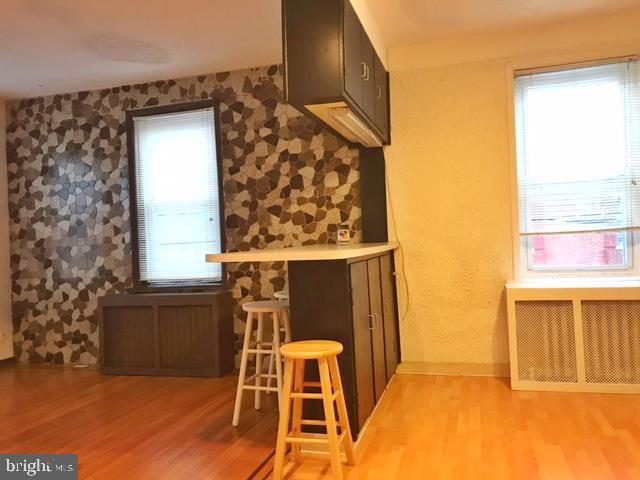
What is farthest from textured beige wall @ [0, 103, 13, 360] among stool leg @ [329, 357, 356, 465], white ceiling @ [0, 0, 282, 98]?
stool leg @ [329, 357, 356, 465]

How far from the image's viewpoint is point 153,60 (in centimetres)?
404

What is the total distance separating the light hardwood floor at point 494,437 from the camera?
7.68 ft

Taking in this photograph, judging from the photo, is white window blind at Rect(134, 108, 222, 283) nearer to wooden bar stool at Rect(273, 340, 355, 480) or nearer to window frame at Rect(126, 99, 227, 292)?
window frame at Rect(126, 99, 227, 292)

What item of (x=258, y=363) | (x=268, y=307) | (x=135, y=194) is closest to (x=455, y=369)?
(x=258, y=363)

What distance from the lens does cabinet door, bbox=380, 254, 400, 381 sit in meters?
3.53

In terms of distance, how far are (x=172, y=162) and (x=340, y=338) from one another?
2644mm

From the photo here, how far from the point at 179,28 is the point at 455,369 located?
313 cm

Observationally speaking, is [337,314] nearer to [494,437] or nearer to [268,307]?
[268,307]

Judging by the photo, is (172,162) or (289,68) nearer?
(289,68)

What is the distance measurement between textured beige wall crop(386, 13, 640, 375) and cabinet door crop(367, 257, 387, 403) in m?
0.73

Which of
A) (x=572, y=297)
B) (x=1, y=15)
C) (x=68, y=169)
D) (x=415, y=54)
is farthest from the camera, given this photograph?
(x=68, y=169)

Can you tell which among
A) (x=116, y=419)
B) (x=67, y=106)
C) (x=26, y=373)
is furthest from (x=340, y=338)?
(x=67, y=106)

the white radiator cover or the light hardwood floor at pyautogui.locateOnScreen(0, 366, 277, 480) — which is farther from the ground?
the white radiator cover

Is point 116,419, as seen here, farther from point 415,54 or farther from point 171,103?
point 415,54
